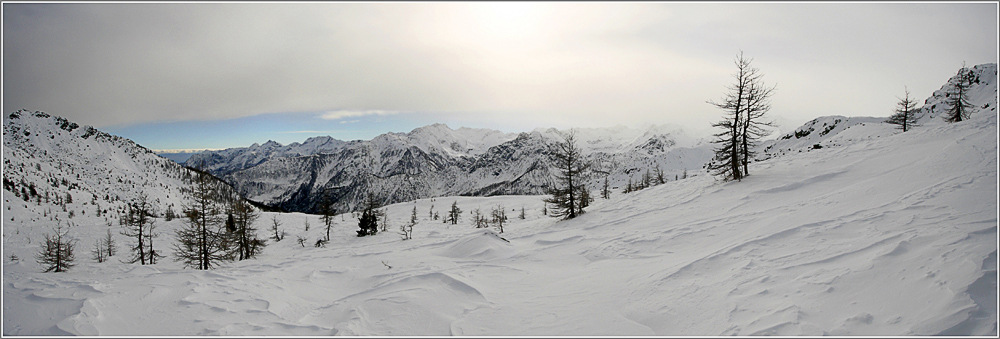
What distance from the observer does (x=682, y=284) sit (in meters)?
7.82

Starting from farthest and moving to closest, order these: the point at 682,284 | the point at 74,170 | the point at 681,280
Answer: the point at 74,170, the point at 681,280, the point at 682,284

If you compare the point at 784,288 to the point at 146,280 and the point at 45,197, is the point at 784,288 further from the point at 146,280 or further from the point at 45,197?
the point at 45,197

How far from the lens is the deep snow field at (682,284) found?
5.40 m

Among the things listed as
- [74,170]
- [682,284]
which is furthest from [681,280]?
[74,170]

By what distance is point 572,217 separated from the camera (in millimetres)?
22828

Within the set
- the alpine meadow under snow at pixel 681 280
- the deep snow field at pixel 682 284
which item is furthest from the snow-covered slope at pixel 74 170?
the deep snow field at pixel 682 284

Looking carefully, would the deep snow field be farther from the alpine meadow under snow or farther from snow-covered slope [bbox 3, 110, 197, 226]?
snow-covered slope [bbox 3, 110, 197, 226]

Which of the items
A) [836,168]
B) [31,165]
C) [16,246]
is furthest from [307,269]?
[31,165]

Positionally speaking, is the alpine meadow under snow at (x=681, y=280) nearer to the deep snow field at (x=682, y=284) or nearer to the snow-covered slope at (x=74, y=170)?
the deep snow field at (x=682, y=284)

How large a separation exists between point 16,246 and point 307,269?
56913mm

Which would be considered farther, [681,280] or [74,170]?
[74,170]

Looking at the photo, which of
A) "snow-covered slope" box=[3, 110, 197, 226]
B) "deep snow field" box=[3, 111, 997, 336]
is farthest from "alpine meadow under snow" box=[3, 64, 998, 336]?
"snow-covered slope" box=[3, 110, 197, 226]

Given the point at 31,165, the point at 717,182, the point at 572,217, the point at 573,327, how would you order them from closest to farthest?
1. the point at 573,327
2. the point at 717,182
3. the point at 572,217
4. the point at 31,165

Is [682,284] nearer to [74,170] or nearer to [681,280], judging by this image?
[681,280]
